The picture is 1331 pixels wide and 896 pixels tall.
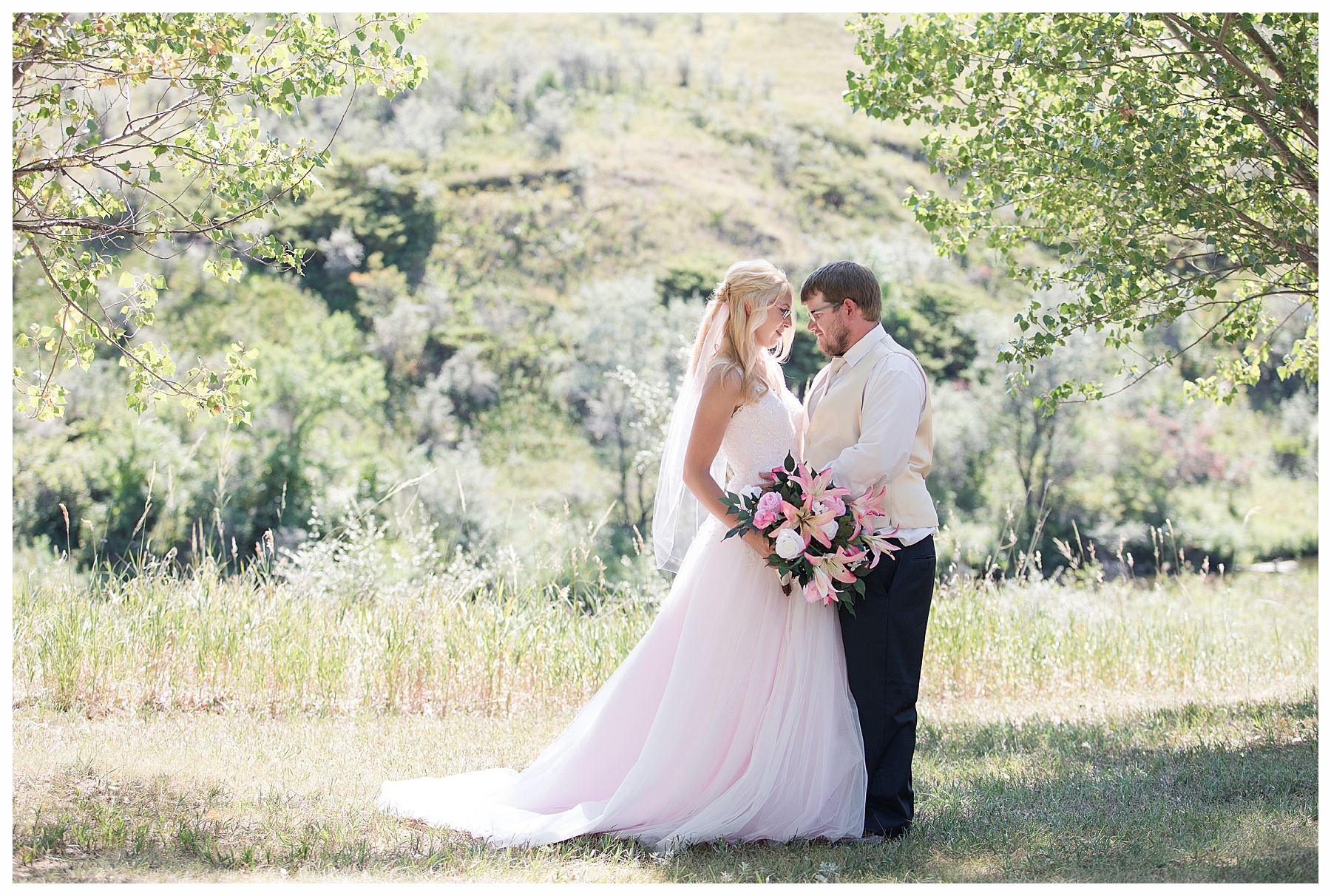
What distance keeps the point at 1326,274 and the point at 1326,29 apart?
3.62 ft

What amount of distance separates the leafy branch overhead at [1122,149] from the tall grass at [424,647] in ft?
6.93

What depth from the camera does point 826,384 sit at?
12.9ft

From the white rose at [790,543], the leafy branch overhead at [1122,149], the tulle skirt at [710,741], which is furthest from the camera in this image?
the leafy branch overhead at [1122,149]

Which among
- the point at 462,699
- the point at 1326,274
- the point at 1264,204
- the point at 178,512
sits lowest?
the point at 178,512

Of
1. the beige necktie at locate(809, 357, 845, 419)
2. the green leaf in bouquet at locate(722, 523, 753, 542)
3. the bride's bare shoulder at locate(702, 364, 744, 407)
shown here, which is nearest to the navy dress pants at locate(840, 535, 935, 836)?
the green leaf in bouquet at locate(722, 523, 753, 542)

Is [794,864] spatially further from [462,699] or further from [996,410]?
[996,410]

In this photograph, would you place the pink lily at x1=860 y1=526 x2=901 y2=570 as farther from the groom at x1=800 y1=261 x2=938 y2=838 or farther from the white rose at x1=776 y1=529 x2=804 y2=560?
the white rose at x1=776 y1=529 x2=804 y2=560

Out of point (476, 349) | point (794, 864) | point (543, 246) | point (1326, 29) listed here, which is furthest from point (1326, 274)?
point (543, 246)

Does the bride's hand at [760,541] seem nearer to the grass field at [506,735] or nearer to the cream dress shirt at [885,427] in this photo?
the cream dress shirt at [885,427]

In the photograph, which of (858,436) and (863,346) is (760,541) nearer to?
(858,436)

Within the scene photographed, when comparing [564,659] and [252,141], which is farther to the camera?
[564,659]

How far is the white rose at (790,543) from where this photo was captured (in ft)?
11.5

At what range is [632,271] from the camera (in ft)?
73.5

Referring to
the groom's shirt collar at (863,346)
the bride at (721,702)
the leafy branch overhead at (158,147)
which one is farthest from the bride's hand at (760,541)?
the leafy branch overhead at (158,147)
